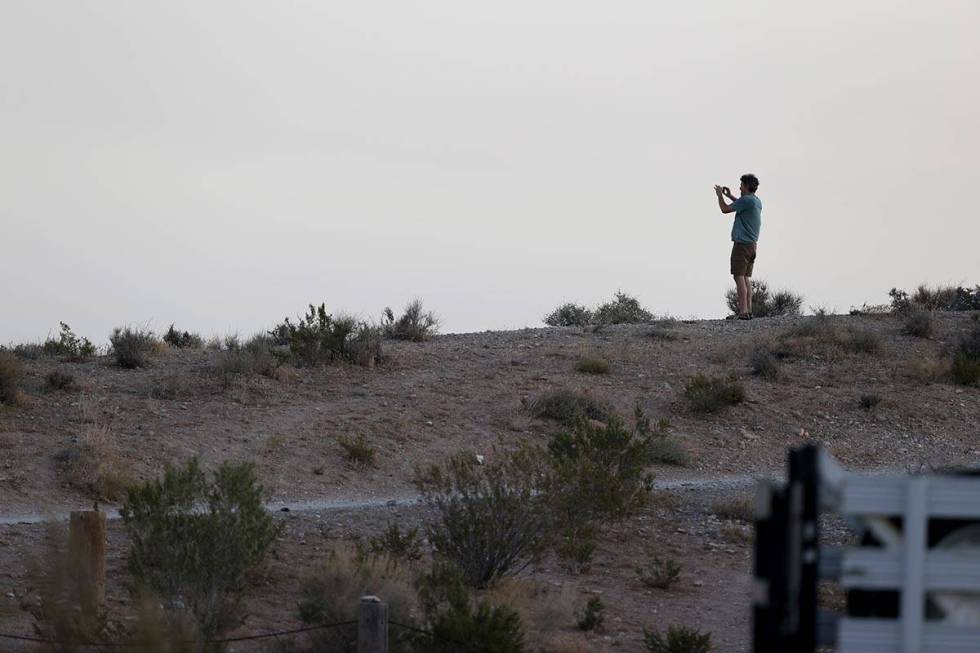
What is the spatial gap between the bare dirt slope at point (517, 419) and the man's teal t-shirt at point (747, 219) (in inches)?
87.0

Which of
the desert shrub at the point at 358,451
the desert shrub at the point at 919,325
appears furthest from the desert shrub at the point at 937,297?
the desert shrub at the point at 358,451

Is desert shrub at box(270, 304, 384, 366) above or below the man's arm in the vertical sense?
below

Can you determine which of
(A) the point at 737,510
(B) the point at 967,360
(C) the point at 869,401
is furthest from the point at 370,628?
(B) the point at 967,360

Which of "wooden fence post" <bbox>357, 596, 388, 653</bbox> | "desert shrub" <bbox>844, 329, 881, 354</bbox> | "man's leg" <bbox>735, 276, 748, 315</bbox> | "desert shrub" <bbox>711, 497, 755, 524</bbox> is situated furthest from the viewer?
"desert shrub" <bbox>844, 329, 881, 354</bbox>

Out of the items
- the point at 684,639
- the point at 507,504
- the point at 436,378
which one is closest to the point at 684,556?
the point at 507,504

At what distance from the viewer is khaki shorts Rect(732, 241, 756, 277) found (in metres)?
23.3

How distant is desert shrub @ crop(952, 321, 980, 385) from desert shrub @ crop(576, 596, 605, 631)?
44.1ft

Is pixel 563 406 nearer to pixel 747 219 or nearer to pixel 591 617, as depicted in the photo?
pixel 747 219

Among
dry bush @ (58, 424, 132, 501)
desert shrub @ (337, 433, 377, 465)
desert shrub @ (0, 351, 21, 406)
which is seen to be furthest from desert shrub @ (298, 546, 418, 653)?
desert shrub @ (0, 351, 21, 406)

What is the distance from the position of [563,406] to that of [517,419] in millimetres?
712

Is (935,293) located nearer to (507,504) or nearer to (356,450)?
(356,450)

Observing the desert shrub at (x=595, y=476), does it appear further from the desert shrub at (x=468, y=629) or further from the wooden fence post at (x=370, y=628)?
the wooden fence post at (x=370, y=628)

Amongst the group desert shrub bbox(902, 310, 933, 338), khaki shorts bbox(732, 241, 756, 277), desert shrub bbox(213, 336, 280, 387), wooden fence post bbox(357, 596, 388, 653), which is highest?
khaki shorts bbox(732, 241, 756, 277)

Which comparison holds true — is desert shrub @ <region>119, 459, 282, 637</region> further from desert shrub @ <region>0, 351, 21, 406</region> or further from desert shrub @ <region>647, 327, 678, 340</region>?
desert shrub @ <region>647, 327, 678, 340</region>
